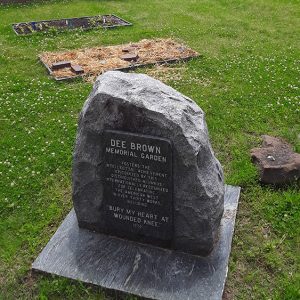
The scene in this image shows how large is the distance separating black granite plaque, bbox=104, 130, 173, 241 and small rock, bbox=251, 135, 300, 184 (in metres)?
2.11

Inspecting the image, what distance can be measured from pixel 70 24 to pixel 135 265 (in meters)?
11.7

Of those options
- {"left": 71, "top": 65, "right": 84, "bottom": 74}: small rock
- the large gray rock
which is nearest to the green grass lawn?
{"left": 71, "top": 65, "right": 84, "bottom": 74}: small rock

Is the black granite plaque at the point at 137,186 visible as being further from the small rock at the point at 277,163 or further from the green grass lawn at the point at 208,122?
the small rock at the point at 277,163

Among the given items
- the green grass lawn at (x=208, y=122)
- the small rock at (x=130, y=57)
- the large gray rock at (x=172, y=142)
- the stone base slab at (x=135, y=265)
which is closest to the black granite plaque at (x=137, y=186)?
the large gray rock at (x=172, y=142)

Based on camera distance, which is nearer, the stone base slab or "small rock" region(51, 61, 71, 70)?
the stone base slab

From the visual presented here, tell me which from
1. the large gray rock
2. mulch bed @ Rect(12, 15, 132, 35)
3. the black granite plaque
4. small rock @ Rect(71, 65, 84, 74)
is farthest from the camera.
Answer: mulch bed @ Rect(12, 15, 132, 35)

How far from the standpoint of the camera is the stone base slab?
175 inches

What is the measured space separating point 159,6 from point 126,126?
46.2 ft

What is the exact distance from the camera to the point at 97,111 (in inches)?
173

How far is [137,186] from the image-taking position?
15.3ft

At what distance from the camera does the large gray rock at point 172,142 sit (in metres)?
4.21

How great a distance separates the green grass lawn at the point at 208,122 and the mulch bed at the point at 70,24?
1.53 ft

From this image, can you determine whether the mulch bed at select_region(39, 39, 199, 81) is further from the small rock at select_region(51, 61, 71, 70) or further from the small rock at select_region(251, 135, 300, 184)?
the small rock at select_region(251, 135, 300, 184)

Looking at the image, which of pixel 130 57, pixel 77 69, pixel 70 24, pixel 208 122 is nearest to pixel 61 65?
pixel 77 69
